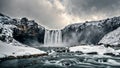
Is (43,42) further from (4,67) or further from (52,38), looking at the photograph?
(4,67)

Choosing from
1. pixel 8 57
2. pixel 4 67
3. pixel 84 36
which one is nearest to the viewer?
pixel 4 67

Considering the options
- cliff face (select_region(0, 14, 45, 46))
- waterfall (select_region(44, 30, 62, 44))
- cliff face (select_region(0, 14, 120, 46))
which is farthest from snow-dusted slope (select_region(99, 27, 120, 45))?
cliff face (select_region(0, 14, 45, 46))

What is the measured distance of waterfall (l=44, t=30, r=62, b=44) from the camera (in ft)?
584

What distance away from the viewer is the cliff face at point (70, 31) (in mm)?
168750

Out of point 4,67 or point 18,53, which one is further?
point 18,53

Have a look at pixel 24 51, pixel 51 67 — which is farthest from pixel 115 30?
pixel 51 67

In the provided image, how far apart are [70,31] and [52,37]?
23532 mm

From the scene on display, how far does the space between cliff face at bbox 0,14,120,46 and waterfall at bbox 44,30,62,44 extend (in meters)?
3.91

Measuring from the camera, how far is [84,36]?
188 meters

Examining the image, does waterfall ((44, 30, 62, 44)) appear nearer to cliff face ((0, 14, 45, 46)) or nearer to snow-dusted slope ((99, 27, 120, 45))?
cliff face ((0, 14, 45, 46))

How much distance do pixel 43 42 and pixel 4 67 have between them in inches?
5823

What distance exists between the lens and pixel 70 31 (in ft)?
636

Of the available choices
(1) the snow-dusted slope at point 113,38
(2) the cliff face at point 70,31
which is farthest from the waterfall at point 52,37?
(1) the snow-dusted slope at point 113,38

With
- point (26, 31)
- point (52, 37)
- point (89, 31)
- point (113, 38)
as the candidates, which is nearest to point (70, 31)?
point (89, 31)
